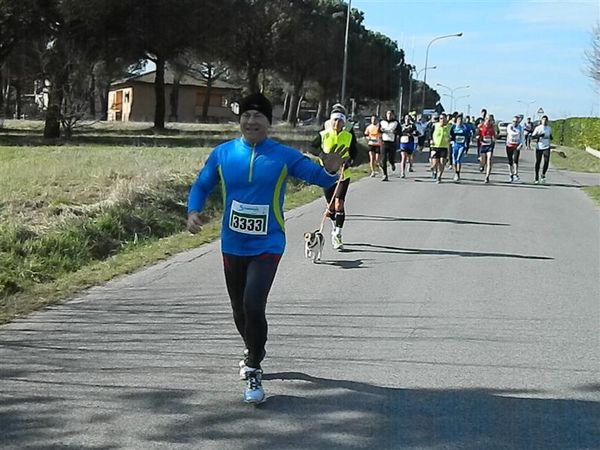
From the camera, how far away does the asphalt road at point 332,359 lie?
4.91m

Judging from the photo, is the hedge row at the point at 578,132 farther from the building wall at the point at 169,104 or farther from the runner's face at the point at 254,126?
the runner's face at the point at 254,126

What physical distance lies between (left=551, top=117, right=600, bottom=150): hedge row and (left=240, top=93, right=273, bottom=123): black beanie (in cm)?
4203

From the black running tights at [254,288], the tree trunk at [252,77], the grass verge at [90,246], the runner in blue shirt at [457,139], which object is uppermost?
the tree trunk at [252,77]

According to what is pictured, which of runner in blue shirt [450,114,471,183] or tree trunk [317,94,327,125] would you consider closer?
runner in blue shirt [450,114,471,183]

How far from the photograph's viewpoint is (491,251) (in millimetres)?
11992

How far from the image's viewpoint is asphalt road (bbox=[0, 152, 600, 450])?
16.1 feet

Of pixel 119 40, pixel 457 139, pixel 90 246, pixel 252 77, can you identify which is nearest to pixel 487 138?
pixel 457 139

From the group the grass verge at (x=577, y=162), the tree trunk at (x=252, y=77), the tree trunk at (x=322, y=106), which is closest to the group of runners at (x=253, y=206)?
the grass verge at (x=577, y=162)

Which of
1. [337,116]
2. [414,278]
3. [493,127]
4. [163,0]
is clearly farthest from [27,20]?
[414,278]

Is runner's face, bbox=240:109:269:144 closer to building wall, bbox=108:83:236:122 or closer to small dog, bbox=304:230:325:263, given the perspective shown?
small dog, bbox=304:230:325:263

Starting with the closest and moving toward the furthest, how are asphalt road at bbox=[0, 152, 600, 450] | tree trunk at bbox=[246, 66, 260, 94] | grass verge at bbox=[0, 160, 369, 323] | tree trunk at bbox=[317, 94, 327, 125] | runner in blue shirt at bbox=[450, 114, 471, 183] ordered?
asphalt road at bbox=[0, 152, 600, 450] < grass verge at bbox=[0, 160, 369, 323] < runner in blue shirt at bbox=[450, 114, 471, 183] < tree trunk at bbox=[246, 66, 260, 94] < tree trunk at bbox=[317, 94, 327, 125]

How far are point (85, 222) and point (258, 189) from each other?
23.8 feet

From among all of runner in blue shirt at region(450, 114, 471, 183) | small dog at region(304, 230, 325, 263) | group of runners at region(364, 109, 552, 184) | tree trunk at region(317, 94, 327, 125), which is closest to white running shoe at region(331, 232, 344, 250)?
small dog at region(304, 230, 325, 263)

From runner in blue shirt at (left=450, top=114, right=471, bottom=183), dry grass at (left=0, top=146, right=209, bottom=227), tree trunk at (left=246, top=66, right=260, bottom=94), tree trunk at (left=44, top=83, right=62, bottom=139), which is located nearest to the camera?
dry grass at (left=0, top=146, right=209, bottom=227)
